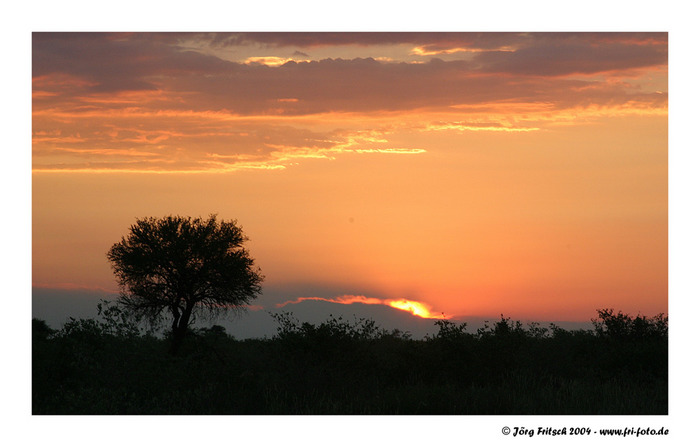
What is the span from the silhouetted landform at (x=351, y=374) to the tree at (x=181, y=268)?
1013cm

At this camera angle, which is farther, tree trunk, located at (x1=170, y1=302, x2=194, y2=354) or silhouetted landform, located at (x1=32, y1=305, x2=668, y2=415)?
tree trunk, located at (x1=170, y1=302, x2=194, y2=354)

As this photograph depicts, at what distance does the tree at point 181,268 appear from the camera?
43156mm

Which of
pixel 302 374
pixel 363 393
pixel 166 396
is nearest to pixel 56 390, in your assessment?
pixel 166 396

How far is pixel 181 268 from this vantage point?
141ft

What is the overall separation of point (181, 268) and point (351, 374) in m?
18.0

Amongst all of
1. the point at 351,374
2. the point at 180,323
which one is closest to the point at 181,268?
the point at 180,323

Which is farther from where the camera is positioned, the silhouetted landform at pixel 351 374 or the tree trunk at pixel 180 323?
the tree trunk at pixel 180 323

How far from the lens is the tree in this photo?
142ft

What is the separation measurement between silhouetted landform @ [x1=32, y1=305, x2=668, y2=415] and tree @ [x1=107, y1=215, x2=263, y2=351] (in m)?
10.1

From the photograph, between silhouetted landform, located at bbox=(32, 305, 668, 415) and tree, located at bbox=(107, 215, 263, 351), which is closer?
silhouetted landform, located at bbox=(32, 305, 668, 415)

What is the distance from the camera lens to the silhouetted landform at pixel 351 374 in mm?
23875

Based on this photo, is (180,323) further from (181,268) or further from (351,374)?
(351,374)

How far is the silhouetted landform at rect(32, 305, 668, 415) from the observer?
23875 millimetres

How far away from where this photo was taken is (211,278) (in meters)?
43.2
